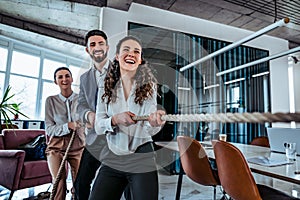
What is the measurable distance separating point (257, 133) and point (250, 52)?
1.71m

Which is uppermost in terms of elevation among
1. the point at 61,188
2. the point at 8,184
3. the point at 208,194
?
the point at 61,188

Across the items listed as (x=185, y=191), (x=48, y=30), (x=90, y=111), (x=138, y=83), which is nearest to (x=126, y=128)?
(x=138, y=83)

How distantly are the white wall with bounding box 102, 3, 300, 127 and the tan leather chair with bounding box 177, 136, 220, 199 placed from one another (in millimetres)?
1845

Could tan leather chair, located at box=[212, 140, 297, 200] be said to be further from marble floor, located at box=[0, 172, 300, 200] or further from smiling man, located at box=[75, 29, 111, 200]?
marble floor, located at box=[0, 172, 300, 200]

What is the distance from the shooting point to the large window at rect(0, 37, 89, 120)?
21.1ft

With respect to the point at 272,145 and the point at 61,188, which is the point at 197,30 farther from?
the point at 61,188

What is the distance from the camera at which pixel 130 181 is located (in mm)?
1172

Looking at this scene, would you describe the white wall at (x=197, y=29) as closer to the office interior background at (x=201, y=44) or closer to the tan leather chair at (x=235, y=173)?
the office interior background at (x=201, y=44)

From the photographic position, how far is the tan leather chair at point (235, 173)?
1458 mm

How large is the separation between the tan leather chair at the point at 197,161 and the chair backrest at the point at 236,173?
0.45 meters

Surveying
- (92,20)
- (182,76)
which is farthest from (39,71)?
(182,76)

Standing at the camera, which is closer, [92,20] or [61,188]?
[61,188]

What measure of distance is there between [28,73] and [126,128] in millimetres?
6938

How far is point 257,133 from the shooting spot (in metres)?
4.73
